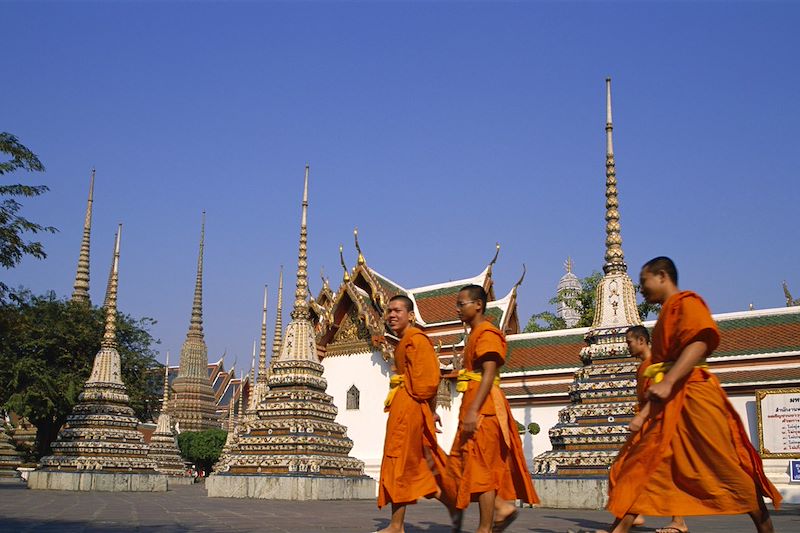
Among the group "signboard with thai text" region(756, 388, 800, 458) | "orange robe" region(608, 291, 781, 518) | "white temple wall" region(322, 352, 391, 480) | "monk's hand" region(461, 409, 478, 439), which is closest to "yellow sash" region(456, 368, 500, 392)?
"monk's hand" region(461, 409, 478, 439)

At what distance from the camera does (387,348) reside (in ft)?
78.6

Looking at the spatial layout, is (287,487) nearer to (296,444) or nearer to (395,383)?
(296,444)

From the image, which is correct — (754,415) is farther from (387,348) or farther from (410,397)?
(410,397)

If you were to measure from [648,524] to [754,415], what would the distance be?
1081 centimetres

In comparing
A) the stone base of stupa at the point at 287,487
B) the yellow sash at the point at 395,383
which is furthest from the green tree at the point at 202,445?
the yellow sash at the point at 395,383

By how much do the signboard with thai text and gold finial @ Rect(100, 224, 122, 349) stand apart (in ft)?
50.1

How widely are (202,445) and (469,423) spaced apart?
39.6m

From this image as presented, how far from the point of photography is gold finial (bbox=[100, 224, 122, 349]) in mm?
19047

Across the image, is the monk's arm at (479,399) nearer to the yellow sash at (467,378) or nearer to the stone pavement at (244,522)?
the yellow sash at (467,378)

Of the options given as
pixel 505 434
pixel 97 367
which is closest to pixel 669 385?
pixel 505 434

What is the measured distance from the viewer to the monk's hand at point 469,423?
205 inches

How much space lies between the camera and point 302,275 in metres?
16.8

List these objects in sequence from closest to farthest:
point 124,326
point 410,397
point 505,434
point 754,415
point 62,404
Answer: point 505,434 → point 410,397 → point 754,415 → point 62,404 → point 124,326

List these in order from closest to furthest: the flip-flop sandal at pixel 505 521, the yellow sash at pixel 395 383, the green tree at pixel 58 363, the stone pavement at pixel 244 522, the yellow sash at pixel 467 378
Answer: the flip-flop sandal at pixel 505 521 < the yellow sash at pixel 467 378 < the yellow sash at pixel 395 383 < the stone pavement at pixel 244 522 < the green tree at pixel 58 363
